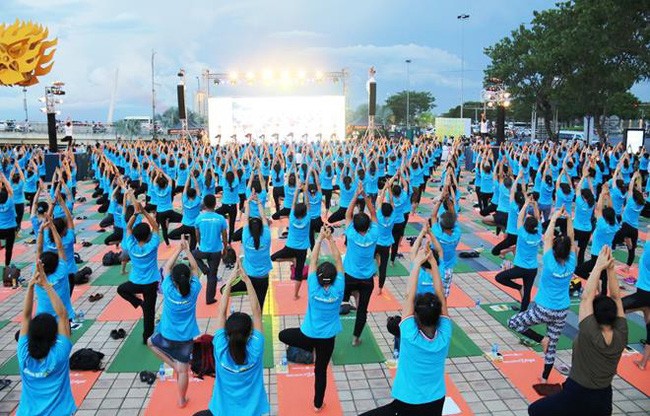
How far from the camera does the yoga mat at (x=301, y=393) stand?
5.42 meters

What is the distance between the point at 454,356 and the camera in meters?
6.70

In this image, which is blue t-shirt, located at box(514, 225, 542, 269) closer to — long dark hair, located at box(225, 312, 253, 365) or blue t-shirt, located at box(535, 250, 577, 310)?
blue t-shirt, located at box(535, 250, 577, 310)

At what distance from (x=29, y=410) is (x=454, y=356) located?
16.0 feet

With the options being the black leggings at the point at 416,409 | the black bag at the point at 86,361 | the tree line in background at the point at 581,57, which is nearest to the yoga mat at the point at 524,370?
the black leggings at the point at 416,409

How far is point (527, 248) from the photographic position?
7.12 m

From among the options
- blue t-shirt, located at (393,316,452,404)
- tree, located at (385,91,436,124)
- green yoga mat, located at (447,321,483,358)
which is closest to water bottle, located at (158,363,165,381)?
blue t-shirt, located at (393,316,452,404)

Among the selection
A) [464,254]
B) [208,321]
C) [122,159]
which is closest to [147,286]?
[208,321]

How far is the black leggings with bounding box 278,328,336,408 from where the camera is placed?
5109mm

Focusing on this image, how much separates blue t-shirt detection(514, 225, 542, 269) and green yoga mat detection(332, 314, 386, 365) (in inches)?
94.0

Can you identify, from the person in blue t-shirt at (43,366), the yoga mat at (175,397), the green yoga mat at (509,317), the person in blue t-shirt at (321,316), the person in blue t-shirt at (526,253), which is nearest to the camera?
the person in blue t-shirt at (43,366)

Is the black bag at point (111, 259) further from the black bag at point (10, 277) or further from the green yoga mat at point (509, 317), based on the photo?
the green yoga mat at point (509, 317)

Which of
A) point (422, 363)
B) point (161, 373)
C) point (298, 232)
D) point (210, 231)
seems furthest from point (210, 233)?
point (422, 363)

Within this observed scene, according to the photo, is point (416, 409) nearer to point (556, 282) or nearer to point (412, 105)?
point (556, 282)

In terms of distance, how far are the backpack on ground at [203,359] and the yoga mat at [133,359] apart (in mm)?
895
